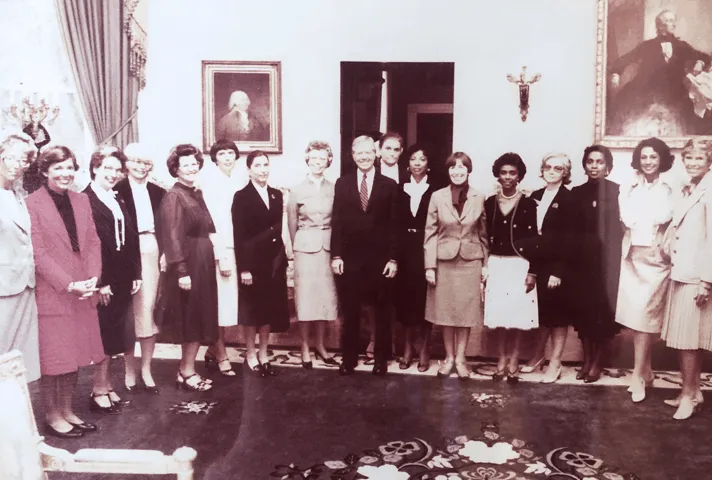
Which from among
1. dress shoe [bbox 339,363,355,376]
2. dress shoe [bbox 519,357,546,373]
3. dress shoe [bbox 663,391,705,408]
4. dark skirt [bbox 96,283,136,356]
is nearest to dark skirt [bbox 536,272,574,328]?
dress shoe [bbox 519,357,546,373]

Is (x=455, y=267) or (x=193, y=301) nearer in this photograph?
(x=455, y=267)

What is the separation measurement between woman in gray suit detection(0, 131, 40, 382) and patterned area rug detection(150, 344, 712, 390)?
0.45m

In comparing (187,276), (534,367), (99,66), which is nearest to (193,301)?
(187,276)

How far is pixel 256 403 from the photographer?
214cm

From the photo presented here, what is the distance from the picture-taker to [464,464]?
192 cm

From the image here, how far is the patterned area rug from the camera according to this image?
6.60 feet

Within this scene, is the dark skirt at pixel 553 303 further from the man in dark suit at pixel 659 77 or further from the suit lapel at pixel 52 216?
the suit lapel at pixel 52 216

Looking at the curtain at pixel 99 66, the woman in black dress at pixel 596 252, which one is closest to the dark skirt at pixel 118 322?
the curtain at pixel 99 66

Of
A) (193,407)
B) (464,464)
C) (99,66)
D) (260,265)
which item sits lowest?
(464,464)

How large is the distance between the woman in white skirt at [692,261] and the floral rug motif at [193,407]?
1562 mm

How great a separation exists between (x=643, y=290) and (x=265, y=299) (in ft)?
4.19

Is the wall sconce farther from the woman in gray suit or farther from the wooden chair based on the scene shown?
the woman in gray suit

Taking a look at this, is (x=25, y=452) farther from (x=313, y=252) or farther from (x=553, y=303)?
(x=553, y=303)

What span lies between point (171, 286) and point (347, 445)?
847 mm
